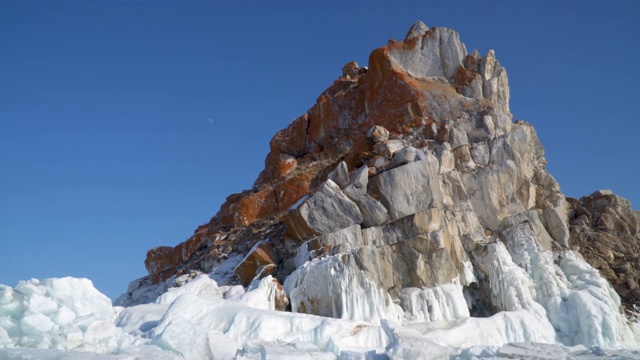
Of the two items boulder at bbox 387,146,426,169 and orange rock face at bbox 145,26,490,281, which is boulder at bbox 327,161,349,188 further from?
boulder at bbox 387,146,426,169

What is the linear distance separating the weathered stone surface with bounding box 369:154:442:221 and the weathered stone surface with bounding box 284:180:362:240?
1758 millimetres

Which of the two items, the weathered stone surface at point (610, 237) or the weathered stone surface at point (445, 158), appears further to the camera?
the weathered stone surface at point (445, 158)

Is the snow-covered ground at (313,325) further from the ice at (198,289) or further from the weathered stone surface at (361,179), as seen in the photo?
the weathered stone surface at (361,179)

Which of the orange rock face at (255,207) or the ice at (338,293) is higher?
the orange rock face at (255,207)

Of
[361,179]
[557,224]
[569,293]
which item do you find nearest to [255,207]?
[361,179]

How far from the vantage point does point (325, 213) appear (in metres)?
31.9

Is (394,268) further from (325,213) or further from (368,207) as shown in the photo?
(325,213)

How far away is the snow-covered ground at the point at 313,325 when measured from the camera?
21.1 metres

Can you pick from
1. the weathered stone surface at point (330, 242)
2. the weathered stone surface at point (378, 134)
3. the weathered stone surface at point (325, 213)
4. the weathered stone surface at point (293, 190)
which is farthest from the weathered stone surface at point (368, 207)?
the weathered stone surface at point (293, 190)

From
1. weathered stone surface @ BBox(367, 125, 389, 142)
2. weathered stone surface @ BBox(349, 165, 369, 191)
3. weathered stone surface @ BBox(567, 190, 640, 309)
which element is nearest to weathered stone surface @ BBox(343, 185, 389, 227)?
weathered stone surface @ BBox(349, 165, 369, 191)

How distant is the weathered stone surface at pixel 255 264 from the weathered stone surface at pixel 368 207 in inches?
214

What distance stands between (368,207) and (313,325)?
9294 mm

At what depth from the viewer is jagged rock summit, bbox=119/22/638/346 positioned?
28531 millimetres

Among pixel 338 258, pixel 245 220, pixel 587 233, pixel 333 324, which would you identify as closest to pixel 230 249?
pixel 245 220
